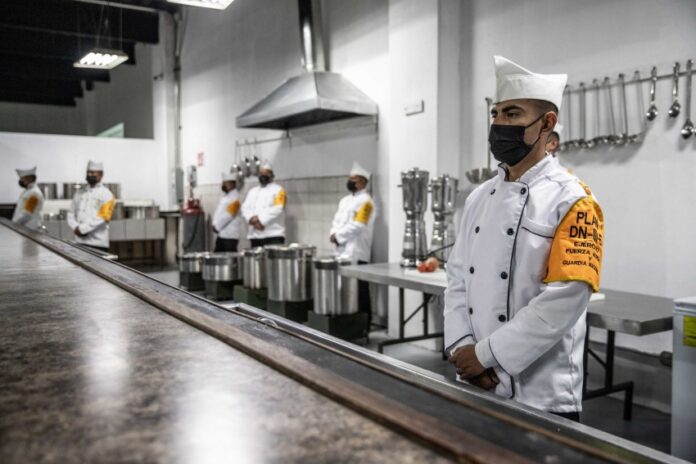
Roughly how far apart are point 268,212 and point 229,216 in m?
1.33

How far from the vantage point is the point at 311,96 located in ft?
17.1

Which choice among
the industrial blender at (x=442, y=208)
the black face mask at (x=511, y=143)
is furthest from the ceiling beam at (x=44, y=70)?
the black face mask at (x=511, y=143)

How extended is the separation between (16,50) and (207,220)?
15.5ft

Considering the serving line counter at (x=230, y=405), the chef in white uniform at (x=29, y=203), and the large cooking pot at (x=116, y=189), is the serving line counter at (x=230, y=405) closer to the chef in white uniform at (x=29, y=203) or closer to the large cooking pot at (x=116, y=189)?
the chef in white uniform at (x=29, y=203)

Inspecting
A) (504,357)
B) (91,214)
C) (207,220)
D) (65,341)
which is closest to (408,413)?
(65,341)

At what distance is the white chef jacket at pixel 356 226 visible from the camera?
5254 mm

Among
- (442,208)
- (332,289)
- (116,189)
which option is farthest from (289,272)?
(116,189)

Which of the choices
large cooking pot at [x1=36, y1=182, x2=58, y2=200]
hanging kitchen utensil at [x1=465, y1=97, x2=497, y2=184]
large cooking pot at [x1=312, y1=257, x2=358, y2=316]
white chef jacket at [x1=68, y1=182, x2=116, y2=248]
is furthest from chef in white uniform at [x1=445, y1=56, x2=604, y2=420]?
large cooking pot at [x1=36, y1=182, x2=58, y2=200]

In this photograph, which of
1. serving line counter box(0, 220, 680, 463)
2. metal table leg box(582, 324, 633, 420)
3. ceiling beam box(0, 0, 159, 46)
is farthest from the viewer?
ceiling beam box(0, 0, 159, 46)

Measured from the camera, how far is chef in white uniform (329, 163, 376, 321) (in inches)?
207

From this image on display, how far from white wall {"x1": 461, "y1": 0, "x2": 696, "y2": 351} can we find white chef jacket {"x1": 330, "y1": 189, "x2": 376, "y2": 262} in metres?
1.91

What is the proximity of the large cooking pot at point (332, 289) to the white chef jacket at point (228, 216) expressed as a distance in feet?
9.97

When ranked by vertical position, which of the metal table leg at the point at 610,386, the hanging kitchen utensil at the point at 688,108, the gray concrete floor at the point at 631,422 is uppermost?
the hanging kitchen utensil at the point at 688,108

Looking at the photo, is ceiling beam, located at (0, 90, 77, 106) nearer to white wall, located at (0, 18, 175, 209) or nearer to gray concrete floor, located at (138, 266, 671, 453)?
white wall, located at (0, 18, 175, 209)
